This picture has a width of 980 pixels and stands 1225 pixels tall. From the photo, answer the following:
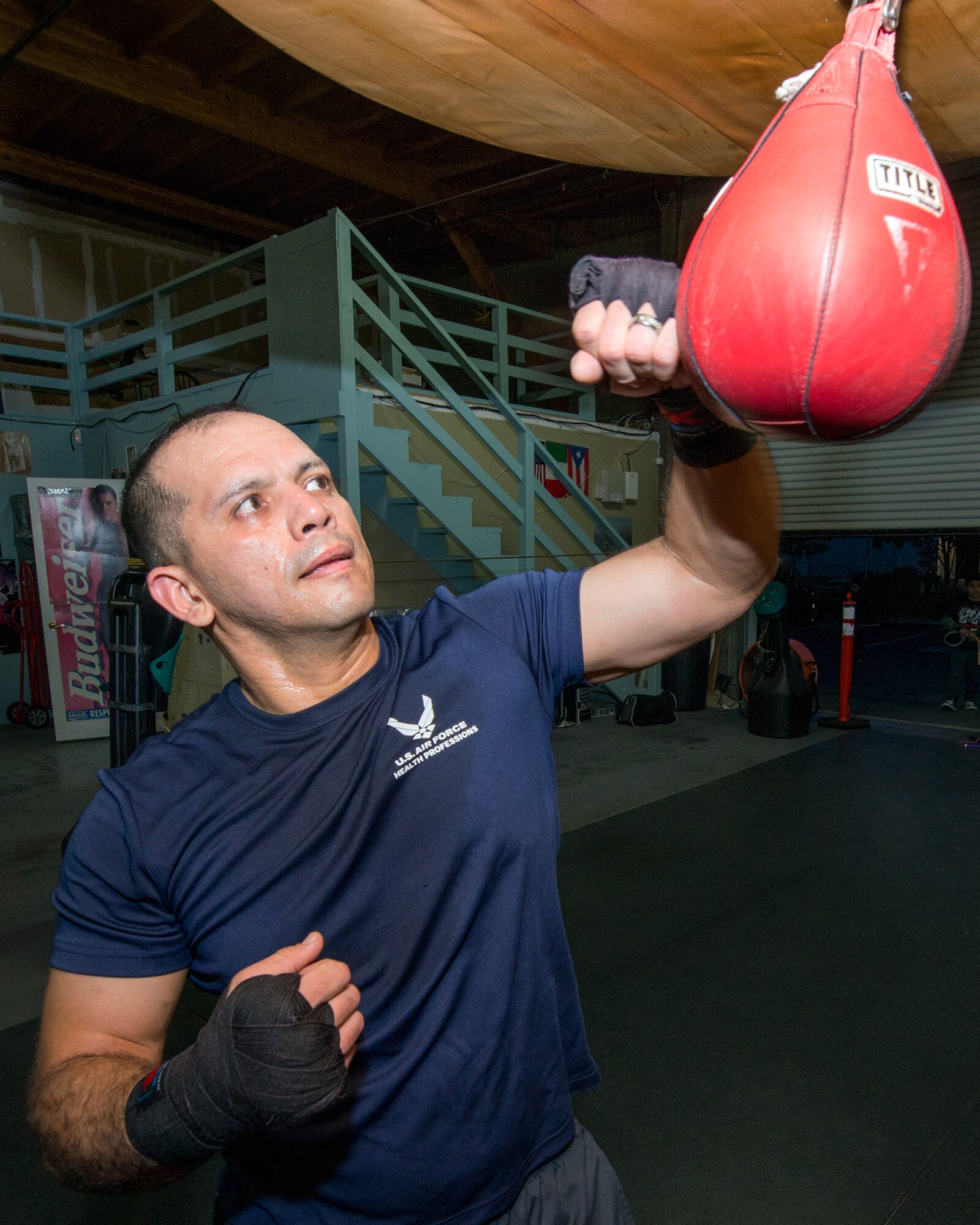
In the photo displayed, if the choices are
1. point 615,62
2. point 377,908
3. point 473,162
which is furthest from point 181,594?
point 473,162

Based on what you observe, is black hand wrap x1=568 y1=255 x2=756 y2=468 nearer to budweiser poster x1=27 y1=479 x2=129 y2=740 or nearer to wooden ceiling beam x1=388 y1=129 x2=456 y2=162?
budweiser poster x1=27 y1=479 x2=129 y2=740

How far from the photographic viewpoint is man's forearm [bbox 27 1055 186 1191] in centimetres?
90

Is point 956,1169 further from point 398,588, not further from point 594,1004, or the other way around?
point 398,588

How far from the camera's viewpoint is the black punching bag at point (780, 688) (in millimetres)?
6152

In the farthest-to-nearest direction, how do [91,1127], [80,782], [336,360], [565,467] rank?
[565,467] → [80,782] → [336,360] → [91,1127]

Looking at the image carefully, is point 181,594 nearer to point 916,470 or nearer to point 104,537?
point 104,537

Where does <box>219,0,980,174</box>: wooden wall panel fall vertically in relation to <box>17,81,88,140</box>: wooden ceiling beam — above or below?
below

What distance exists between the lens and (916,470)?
6391 mm

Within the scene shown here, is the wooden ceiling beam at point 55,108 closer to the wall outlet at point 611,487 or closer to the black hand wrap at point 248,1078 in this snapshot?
the wall outlet at point 611,487

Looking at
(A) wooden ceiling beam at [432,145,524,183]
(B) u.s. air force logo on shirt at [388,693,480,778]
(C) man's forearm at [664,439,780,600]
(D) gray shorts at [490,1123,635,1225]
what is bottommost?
(D) gray shorts at [490,1123,635,1225]

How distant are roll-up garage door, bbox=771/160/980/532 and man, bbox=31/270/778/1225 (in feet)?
17.3

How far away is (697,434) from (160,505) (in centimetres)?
84

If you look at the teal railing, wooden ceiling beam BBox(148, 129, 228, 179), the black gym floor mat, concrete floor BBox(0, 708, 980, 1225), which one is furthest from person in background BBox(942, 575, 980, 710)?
wooden ceiling beam BBox(148, 129, 228, 179)

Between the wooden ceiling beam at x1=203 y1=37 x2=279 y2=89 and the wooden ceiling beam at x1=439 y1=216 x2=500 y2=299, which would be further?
the wooden ceiling beam at x1=439 y1=216 x2=500 y2=299
